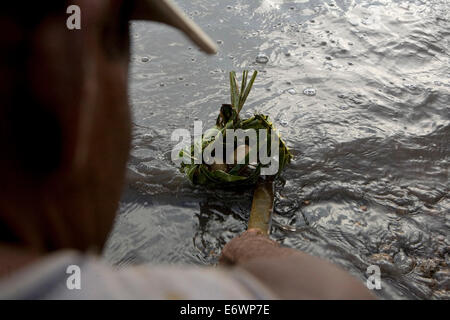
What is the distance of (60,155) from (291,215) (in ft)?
8.10

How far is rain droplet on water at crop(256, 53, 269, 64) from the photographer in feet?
14.3

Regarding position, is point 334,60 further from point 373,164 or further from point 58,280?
point 58,280

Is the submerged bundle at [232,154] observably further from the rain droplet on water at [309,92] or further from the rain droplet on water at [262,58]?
the rain droplet on water at [262,58]

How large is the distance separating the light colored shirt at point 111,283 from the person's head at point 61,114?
38 millimetres

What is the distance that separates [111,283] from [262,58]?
395 centimetres

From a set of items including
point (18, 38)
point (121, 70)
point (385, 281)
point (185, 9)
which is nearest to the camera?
point (18, 38)

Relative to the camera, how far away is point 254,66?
4309mm

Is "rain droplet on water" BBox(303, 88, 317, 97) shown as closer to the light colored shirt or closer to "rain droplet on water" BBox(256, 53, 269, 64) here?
"rain droplet on water" BBox(256, 53, 269, 64)

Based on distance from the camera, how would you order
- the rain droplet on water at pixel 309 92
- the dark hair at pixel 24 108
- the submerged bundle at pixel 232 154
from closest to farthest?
the dark hair at pixel 24 108, the submerged bundle at pixel 232 154, the rain droplet on water at pixel 309 92

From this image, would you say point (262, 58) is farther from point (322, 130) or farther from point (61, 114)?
point (61, 114)

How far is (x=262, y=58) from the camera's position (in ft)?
14.4

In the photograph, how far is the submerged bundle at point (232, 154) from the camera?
9.66ft

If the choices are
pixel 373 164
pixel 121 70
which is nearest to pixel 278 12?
pixel 373 164

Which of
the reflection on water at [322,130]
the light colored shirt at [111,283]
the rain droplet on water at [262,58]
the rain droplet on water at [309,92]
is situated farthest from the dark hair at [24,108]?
the rain droplet on water at [262,58]
